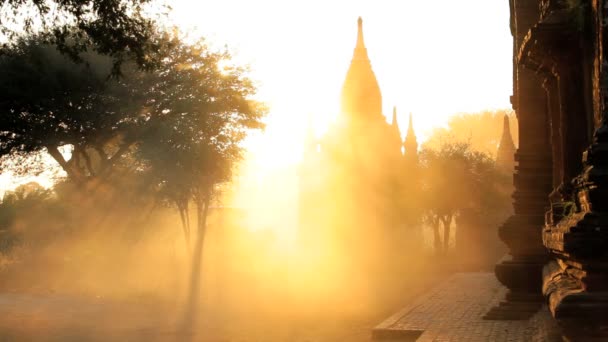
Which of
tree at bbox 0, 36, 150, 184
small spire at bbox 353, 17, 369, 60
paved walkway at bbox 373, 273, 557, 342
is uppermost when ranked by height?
small spire at bbox 353, 17, 369, 60

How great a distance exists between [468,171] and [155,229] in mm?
19775

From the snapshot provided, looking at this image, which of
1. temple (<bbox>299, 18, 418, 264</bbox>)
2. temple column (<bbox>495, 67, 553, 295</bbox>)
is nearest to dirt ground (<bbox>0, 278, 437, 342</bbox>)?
temple column (<bbox>495, 67, 553, 295</bbox>)

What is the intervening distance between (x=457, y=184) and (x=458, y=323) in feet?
121

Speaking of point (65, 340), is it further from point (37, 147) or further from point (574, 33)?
point (37, 147)

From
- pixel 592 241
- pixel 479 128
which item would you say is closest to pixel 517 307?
pixel 592 241

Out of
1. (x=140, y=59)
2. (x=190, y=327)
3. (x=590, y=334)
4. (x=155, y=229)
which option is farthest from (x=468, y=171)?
(x=590, y=334)

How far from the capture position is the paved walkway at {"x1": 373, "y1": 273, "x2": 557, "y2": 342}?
41.6 feet

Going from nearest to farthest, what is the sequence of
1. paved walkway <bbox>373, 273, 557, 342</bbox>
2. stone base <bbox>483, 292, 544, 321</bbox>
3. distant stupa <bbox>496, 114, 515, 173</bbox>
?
paved walkway <bbox>373, 273, 557, 342</bbox>
stone base <bbox>483, 292, 544, 321</bbox>
distant stupa <bbox>496, 114, 515, 173</bbox>

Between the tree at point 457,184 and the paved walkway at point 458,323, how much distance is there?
28.7 m

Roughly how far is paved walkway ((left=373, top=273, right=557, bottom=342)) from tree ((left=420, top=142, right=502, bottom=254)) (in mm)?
28727

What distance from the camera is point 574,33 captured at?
9.27 meters

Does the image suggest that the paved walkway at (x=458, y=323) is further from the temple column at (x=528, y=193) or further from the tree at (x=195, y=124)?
the tree at (x=195, y=124)

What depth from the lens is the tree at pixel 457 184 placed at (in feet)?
168

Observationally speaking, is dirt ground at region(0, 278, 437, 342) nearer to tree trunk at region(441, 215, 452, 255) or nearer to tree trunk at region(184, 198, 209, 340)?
tree trunk at region(184, 198, 209, 340)
